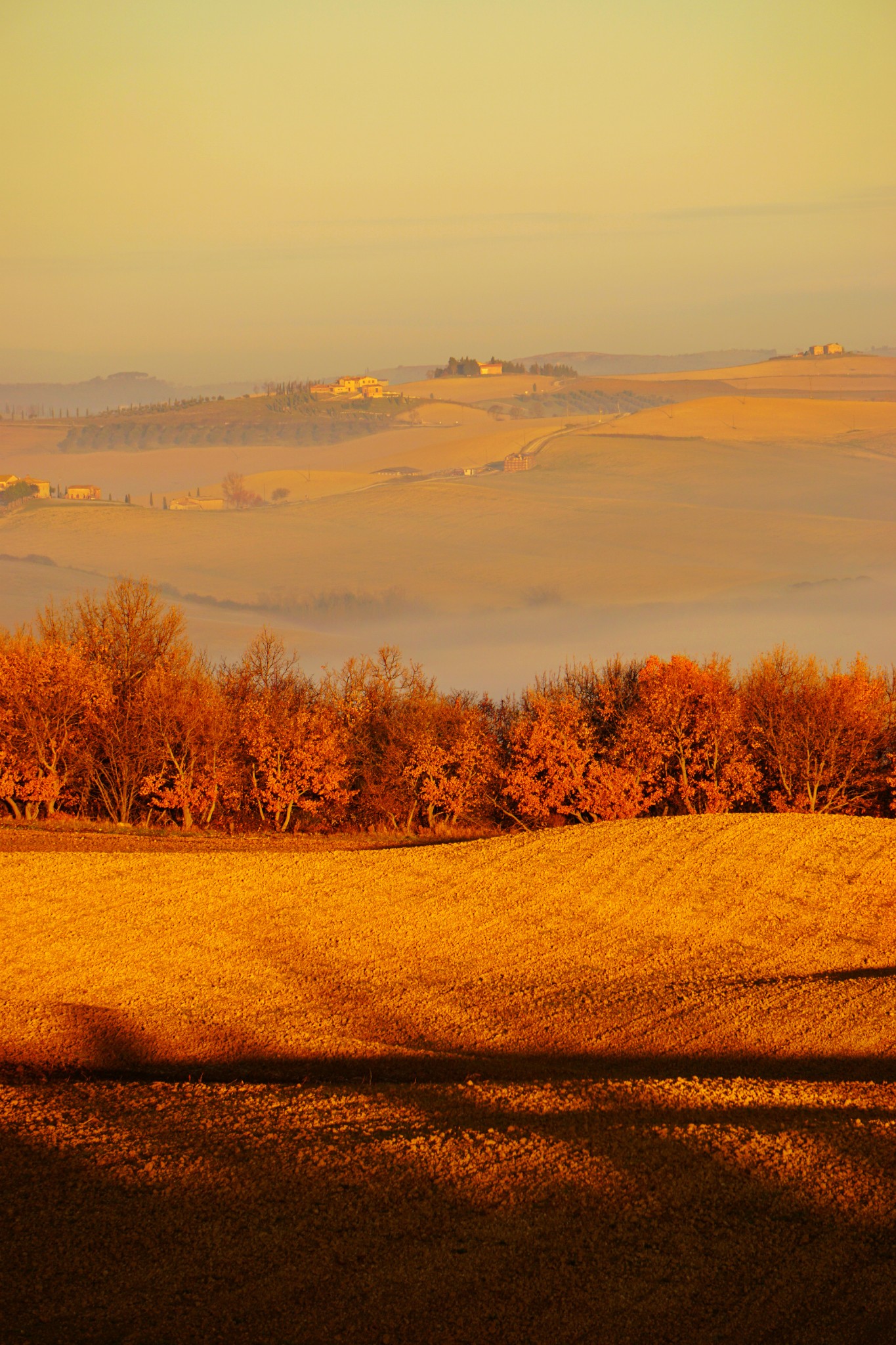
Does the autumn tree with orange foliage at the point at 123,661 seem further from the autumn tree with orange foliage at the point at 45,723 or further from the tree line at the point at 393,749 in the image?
the autumn tree with orange foliage at the point at 45,723

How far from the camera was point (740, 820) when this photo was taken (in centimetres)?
4000

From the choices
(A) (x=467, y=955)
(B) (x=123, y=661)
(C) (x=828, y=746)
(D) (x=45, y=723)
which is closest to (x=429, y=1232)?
(A) (x=467, y=955)

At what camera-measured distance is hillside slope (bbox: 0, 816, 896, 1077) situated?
21.4 meters

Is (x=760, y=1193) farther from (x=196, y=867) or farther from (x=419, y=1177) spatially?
(x=196, y=867)

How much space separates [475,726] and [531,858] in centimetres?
3091

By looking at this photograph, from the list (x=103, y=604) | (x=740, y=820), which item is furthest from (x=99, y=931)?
Result: (x=103, y=604)

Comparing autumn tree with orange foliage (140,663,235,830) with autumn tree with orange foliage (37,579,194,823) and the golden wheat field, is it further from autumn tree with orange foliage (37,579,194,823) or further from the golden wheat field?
the golden wheat field

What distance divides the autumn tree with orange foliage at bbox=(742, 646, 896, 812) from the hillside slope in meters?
20.2

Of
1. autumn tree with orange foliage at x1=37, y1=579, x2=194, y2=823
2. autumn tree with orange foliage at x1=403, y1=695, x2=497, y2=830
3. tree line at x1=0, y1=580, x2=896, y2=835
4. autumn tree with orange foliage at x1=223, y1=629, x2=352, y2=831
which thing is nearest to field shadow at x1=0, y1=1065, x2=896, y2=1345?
tree line at x1=0, y1=580, x2=896, y2=835

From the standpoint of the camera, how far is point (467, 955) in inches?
1087

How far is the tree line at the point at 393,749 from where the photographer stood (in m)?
56.2

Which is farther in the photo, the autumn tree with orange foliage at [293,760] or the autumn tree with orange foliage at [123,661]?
the autumn tree with orange foliage at [293,760]

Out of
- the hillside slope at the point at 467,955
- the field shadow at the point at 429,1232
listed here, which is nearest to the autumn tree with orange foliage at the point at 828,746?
the hillside slope at the point at 467,955

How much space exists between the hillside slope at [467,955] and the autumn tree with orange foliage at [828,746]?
2025 centimetres
